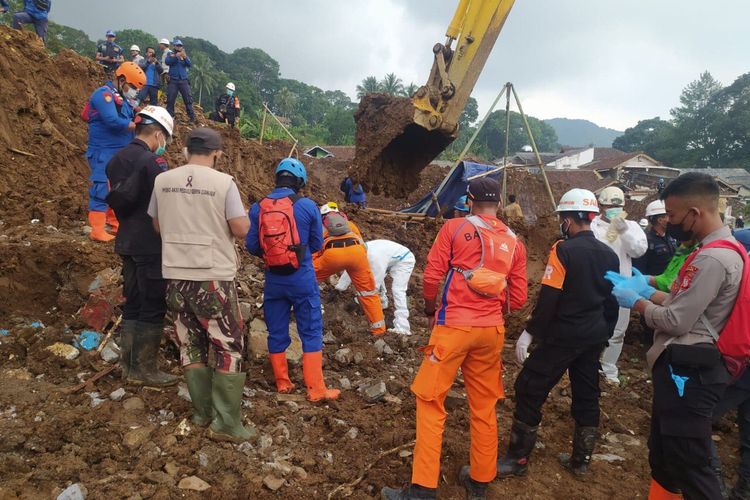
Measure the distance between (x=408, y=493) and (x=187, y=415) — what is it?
150cm

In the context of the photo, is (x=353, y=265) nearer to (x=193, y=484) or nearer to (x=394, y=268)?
(x=394, y=268)

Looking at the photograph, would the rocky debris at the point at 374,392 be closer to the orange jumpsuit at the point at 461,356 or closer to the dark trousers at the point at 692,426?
the orange jumpsuit at the point at 461,356

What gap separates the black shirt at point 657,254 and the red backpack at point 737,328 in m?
3.39

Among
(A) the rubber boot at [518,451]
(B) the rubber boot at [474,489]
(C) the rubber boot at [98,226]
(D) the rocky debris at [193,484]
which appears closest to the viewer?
(D) the rocky debris at [193,484]

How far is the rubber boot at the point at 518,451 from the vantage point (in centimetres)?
312

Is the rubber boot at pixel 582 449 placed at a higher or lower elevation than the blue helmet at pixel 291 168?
lower

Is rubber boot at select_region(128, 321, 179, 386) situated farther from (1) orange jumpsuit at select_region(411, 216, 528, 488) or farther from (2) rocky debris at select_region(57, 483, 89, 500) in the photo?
(1) orange jumpsuit at select_region(411, 216, 528, 488)

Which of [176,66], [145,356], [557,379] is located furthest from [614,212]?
[176,66]

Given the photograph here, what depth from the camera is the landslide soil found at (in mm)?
2582

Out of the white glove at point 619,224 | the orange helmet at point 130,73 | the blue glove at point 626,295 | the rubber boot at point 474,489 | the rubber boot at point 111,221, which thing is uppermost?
the orange helmet at point 130,73

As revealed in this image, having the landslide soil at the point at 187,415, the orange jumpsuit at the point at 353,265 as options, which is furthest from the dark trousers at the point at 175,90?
the orange jumpsuit at the point at 353,265

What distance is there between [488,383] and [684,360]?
3.39 feet

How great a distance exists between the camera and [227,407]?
2922 mm

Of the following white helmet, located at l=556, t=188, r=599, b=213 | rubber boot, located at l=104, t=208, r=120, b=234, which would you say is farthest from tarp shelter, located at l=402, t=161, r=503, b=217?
white helmet, located at l=556, t=188, r=599, b=213
